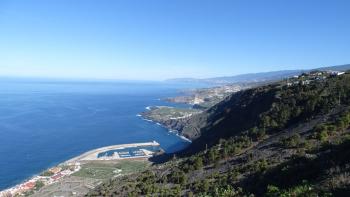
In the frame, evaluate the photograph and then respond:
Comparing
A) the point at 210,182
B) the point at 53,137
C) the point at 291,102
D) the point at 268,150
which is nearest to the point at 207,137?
the point at 291,102

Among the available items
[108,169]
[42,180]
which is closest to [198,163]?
[42,180]

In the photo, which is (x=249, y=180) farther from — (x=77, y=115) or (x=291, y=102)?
(x=77, y=115)

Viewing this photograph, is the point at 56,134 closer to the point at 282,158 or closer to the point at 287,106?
the point at 287,106

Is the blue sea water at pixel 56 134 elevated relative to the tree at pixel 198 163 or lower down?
lower down

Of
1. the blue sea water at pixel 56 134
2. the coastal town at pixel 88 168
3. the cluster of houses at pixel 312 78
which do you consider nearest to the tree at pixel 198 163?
the cluster of houses at pixel 312 78

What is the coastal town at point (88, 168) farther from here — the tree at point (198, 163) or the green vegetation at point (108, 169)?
the tree at point (198, 163)

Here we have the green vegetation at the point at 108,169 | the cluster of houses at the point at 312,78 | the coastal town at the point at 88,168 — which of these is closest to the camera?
the cluster of houses at the point at 312,78

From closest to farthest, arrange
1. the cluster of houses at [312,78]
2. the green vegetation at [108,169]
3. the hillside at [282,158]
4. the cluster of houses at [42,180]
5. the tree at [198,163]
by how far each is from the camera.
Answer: the hillside at [282,158]
the tree at [198,163]
the cluster of houses at [312,78]
the cluster of houses at [42,180]
the green vegetation at [108,169]
